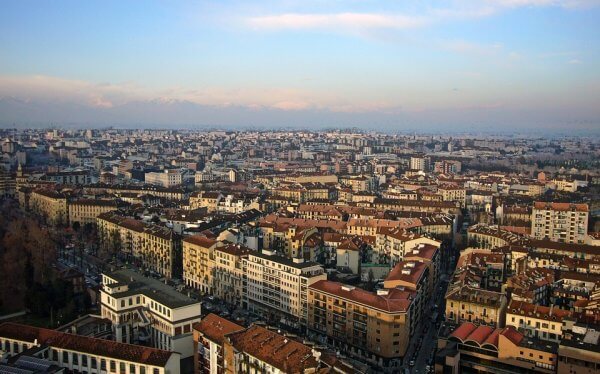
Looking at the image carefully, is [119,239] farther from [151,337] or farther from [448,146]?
[448,146]

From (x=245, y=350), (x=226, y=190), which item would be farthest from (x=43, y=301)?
(x=226, y=190)

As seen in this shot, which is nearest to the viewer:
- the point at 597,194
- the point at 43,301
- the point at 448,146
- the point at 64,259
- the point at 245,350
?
the point at 245,350

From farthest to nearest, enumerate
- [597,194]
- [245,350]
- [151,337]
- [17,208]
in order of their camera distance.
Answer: [597,194], [17,208], [151,337], [245,350]

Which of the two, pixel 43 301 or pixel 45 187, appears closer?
pixel 43 301

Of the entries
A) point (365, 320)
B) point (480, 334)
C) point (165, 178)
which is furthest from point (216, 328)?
point (165, 178)

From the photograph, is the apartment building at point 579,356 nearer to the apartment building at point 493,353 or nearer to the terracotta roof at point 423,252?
the apartment building at point 493,353

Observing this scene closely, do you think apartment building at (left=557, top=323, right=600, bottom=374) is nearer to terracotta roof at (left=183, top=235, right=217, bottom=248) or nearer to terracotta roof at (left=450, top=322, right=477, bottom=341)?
terracotta roof at (left=450, top=322, right=477, bottom=341)
